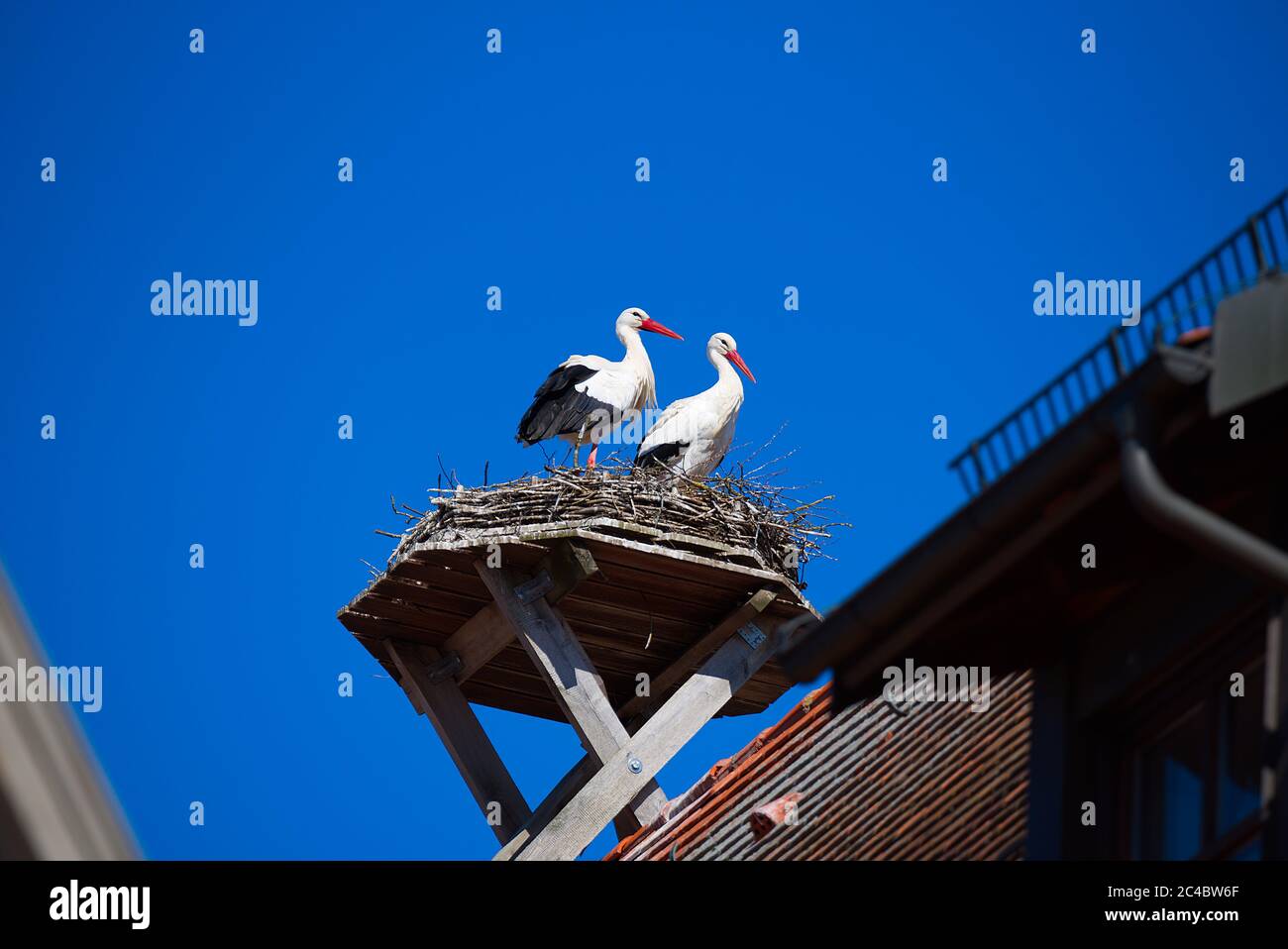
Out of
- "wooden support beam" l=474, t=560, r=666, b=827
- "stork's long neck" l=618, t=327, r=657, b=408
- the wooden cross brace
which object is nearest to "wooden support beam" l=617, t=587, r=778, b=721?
the wooden cross brace

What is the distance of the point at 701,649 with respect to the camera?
1359 centimetres

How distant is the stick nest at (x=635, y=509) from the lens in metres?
12.9

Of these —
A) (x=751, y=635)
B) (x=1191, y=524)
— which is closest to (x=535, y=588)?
(x=751, y=635)

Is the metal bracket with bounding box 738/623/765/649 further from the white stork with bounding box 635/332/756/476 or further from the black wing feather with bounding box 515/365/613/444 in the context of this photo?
the black wing feather with bounding box 515/365/613/444

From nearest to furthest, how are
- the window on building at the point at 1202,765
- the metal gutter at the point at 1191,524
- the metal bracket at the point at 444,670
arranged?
the metal gutter at the point at 1191,524 < the window on building at the point at 1202,765 < the metal bracket at the point at 444,670

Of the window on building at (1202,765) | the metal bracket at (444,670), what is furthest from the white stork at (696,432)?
the window on building at (1202,765)

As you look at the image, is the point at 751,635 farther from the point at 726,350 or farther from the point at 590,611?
the point at 726,350

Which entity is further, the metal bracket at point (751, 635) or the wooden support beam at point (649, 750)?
the metal bracket at point (751, 635)

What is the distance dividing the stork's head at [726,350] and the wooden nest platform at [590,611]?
3.97m

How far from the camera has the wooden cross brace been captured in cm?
1280

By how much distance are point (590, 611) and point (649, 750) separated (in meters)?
1.01

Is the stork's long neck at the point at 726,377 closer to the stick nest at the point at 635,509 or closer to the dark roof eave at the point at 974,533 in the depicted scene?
the stick nest at the point at 635,509

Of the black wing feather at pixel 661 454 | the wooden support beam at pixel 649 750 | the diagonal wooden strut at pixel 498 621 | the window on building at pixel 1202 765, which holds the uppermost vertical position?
the black wing feather at pixel 661 454
